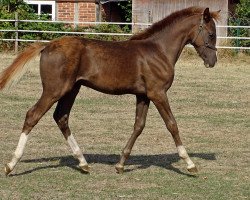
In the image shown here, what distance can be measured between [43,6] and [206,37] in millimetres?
25613

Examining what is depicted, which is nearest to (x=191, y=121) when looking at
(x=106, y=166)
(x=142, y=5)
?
(x=106, y=166)

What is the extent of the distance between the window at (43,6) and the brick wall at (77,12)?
481mm

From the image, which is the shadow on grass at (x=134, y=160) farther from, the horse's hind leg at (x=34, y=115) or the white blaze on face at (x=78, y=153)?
the horse's hind leg at (x=34, y=115)

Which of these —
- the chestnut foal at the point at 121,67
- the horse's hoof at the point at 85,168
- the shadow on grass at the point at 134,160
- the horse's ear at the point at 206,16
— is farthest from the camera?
the shadow on grass at the point at 134,160

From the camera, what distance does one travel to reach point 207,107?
55.1 feet

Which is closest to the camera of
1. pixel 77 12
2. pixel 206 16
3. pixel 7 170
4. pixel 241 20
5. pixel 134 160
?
pixel 7 170

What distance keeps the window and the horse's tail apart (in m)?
23.8

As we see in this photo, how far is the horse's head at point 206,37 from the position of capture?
9.77 m

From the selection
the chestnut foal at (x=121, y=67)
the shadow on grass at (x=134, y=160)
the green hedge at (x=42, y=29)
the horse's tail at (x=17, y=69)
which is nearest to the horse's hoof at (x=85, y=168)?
the chestnut foal at (x=121, y=67)

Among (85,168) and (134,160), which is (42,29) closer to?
(134,160)

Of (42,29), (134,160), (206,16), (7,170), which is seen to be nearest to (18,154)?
(7,170)

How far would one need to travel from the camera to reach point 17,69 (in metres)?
9.31

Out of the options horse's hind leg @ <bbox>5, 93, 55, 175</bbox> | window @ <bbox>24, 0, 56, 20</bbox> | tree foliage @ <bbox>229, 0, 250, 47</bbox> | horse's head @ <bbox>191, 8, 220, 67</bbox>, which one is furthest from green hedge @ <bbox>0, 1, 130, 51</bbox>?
horse's hind leg @ <bbox>5, 93, 55, 175</bbox>

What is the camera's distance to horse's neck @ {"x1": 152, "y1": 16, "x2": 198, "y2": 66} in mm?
9742
